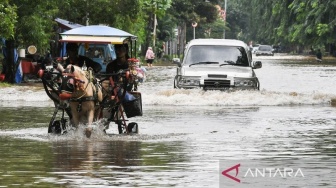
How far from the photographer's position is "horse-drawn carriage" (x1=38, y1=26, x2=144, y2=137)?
1773 centimetres

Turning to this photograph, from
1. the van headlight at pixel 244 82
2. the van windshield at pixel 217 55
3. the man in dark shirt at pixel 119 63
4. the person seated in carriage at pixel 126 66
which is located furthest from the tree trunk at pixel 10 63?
the man in dark shirt at pixel 119 63

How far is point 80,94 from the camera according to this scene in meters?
17.8

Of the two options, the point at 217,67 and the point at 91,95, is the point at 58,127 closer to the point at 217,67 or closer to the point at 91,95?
the point at 91,95

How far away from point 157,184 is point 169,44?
92.8m

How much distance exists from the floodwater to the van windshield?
39.0 inches

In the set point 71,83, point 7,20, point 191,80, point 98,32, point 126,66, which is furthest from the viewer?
point 7,20

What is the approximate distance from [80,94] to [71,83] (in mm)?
242

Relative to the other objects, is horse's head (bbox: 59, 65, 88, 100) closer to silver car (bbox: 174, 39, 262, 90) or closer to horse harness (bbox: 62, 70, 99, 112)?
horse harness (bbox: 62, 70, 99, 112)

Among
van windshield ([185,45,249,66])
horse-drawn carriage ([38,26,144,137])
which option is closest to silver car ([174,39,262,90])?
van windshield ([185,45,249,66])

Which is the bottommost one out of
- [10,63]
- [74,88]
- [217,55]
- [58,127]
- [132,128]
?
[10,63]

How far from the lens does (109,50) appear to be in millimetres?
41344

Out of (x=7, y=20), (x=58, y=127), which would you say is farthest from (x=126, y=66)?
(x=7, y=20)

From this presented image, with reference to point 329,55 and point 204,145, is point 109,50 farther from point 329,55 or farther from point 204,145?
point 329,55

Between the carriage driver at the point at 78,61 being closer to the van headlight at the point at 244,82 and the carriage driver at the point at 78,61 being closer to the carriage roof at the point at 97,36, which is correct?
the carriage roof at the point at 97,36
